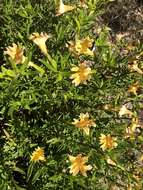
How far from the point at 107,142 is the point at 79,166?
25 centimetres

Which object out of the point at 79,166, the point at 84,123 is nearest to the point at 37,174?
the point at 79,166

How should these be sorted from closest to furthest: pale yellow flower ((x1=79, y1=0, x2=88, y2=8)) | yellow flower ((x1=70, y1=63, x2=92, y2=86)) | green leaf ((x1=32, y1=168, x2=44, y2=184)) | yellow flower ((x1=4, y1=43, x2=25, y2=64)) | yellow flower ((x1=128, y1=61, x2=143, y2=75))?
1. yellow flower ((x1=4, y1=43, x2=25, y2=64))
2. yellow flower ((x1=70, y1=63, x2=92, y2=86))
3. green leaf ((x1=32, y1=168, x2=44, y2=184))
4. yellow flower ((x1=128, y1=61, x2=143, y2=75))
5. pale yellow flower ((x1=79, y1=0, x2=88, y2=8))

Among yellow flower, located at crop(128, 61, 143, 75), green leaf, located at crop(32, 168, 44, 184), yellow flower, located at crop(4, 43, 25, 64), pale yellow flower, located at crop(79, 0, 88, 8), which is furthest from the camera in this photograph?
pale yellow flower, located at crop(79, 0, 88, 8)

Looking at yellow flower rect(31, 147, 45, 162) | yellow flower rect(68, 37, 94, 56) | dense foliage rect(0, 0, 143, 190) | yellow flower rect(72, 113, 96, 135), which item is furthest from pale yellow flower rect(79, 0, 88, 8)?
yellow flower rect(31, 147, 45, 162)

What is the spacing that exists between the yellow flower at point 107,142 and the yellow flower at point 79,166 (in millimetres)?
167

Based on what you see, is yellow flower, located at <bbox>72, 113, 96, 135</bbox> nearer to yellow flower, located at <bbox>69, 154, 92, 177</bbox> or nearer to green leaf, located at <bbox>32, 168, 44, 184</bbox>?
yellow flower, located at <bbox>69, 154, 92, 177</bbox>

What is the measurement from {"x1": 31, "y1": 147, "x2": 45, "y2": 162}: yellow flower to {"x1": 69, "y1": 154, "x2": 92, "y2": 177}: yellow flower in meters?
0.22

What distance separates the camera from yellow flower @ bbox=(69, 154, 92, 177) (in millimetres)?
2822

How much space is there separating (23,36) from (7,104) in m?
0.63

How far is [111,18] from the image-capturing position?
502cm

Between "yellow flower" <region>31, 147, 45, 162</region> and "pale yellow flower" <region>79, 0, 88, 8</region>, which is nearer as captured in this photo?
"yellow flower" <region>31, 147, 45, 162</region>

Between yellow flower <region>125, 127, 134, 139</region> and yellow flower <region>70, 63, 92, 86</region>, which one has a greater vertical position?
yellow flower <region>70, 63, 92, 86</region>

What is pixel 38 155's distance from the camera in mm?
2957

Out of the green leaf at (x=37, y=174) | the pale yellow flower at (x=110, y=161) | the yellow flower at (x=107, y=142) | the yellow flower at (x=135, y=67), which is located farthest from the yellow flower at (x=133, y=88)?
the green leaf at (x=37, y=174)
